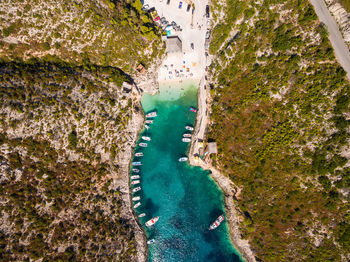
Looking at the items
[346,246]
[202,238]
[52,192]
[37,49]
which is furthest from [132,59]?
[346,246]

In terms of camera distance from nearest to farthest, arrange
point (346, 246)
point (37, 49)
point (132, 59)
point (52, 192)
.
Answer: point (346, 246) < point (52, 192) < point (37, 49) < point (132, 59)

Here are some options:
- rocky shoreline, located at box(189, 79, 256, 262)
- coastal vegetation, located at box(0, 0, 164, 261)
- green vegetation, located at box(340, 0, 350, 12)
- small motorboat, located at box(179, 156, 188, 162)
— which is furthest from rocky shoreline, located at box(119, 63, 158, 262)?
green vegetation, located at box(340, 0, 350, 12)

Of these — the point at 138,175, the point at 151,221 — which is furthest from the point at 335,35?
the point at 151,221

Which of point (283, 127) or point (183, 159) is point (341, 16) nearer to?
point (283, 127)

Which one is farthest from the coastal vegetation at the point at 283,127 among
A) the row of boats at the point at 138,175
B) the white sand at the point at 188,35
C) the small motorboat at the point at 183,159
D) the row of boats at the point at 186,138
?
the row of boats at the point at 138,175

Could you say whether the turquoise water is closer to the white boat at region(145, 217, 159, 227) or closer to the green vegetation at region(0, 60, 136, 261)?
the white boat at region(145, 217, 159, 227)

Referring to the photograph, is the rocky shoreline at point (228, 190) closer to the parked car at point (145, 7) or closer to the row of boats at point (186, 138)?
the row of boats at point (186, 138)

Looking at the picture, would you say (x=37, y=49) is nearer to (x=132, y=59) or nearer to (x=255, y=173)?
(x=132, y=59)
